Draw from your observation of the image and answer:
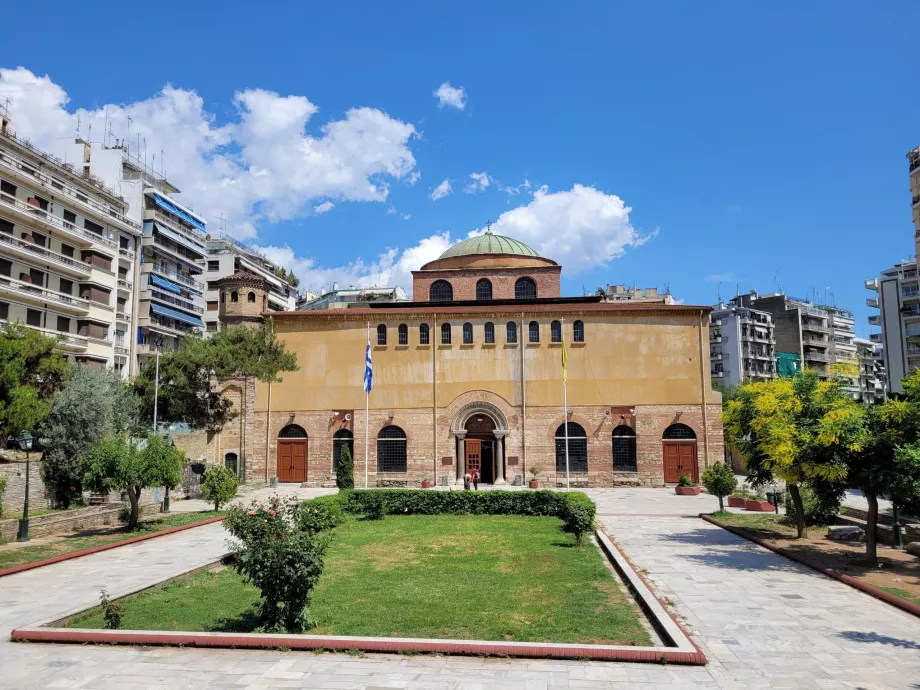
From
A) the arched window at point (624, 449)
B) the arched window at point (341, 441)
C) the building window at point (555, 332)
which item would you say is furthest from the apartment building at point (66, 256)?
the arched window at point (624, 449)

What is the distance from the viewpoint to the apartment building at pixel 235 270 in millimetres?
64125

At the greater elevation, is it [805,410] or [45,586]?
[805,410]

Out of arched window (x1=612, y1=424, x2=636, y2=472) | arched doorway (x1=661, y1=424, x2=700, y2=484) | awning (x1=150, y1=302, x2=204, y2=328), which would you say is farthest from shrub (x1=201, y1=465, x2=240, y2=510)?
awning (x1=150, y1=302, x2=204, y2=328)

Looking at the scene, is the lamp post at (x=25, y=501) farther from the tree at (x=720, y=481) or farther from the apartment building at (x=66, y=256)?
the tree at (x=720, y=481)

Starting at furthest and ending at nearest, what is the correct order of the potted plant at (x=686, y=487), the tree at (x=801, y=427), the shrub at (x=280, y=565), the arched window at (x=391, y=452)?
the arched window at (x=391, y=452), the potted plant at (x=686, y=487), the tree at (x=801, y=427), the shrub at (x=280, y=565)

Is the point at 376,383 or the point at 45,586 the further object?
the point at 376,383

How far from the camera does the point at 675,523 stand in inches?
837

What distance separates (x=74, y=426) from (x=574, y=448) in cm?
2316

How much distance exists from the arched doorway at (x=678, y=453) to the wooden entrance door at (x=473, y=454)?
383 inches

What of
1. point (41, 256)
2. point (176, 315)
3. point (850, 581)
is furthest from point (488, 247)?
point (850, 581)

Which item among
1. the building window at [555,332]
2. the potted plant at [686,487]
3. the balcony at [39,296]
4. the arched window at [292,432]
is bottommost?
the potted plant at [686,487]

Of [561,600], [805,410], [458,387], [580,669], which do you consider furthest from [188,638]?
[458,387]

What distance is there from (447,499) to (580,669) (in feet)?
52.5

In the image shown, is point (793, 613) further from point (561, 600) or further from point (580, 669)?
point (580, 669)
